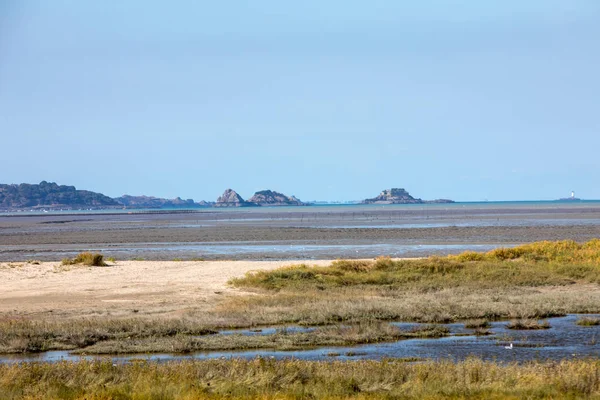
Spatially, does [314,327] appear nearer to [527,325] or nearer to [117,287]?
[527,325]

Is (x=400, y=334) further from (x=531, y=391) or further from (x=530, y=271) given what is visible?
(x=530, y=271)

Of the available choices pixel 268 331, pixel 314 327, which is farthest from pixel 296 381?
pixel 314 327

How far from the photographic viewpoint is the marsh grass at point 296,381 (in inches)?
485

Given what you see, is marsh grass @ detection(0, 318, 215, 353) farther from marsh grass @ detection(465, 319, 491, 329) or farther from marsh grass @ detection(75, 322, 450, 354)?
marsh grass @ detection(465, 319, 491, 329)

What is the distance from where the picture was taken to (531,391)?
12258 millimetres

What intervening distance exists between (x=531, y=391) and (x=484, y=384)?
2.68 ft

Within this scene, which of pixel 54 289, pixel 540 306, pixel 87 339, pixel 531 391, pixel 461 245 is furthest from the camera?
pixel 461 245

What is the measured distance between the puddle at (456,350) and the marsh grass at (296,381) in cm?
218

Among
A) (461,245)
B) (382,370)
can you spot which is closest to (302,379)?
(382,370)

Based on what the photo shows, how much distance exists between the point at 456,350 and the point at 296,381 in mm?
5554

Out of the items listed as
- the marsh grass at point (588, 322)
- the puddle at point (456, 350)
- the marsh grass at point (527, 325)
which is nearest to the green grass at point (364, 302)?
the puddle at point (456, 350)

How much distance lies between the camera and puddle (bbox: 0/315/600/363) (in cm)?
1683

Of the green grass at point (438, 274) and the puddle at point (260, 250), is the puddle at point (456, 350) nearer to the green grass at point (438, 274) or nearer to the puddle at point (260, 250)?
the green grass at point (438, 274)

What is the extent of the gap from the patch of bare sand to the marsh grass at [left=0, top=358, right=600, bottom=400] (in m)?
9.67
